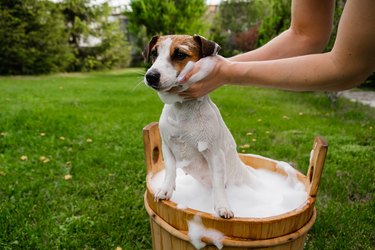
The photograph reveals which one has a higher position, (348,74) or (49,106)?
(348,74)

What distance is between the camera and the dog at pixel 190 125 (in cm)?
138

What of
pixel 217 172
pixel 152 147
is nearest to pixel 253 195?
pixel 217 172

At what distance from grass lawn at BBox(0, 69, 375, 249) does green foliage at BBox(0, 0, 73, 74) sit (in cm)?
710

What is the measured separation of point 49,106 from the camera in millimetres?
5805

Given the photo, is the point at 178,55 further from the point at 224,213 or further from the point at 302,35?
the point at 302,35

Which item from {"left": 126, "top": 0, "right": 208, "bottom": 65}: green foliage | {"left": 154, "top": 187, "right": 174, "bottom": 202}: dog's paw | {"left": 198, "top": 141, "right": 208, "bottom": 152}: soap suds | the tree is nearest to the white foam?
{"left": 154, "top": 187, "right": 174, "bottom": 202}: dog's paw

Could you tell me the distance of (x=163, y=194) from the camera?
1530 mm

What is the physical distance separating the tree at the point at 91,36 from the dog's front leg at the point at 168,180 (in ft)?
47.8

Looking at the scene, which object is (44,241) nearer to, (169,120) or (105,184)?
(105,184)

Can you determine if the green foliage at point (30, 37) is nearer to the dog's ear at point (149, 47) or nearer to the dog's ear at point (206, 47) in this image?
the dog's ear at point (149, 47)

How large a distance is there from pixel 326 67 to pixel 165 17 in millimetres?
13494

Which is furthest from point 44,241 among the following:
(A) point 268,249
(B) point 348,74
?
(B) point 348,74

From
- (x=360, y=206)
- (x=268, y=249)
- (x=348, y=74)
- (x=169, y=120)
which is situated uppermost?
(x=348, y=74)

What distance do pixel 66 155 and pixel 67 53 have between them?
37.9ft
